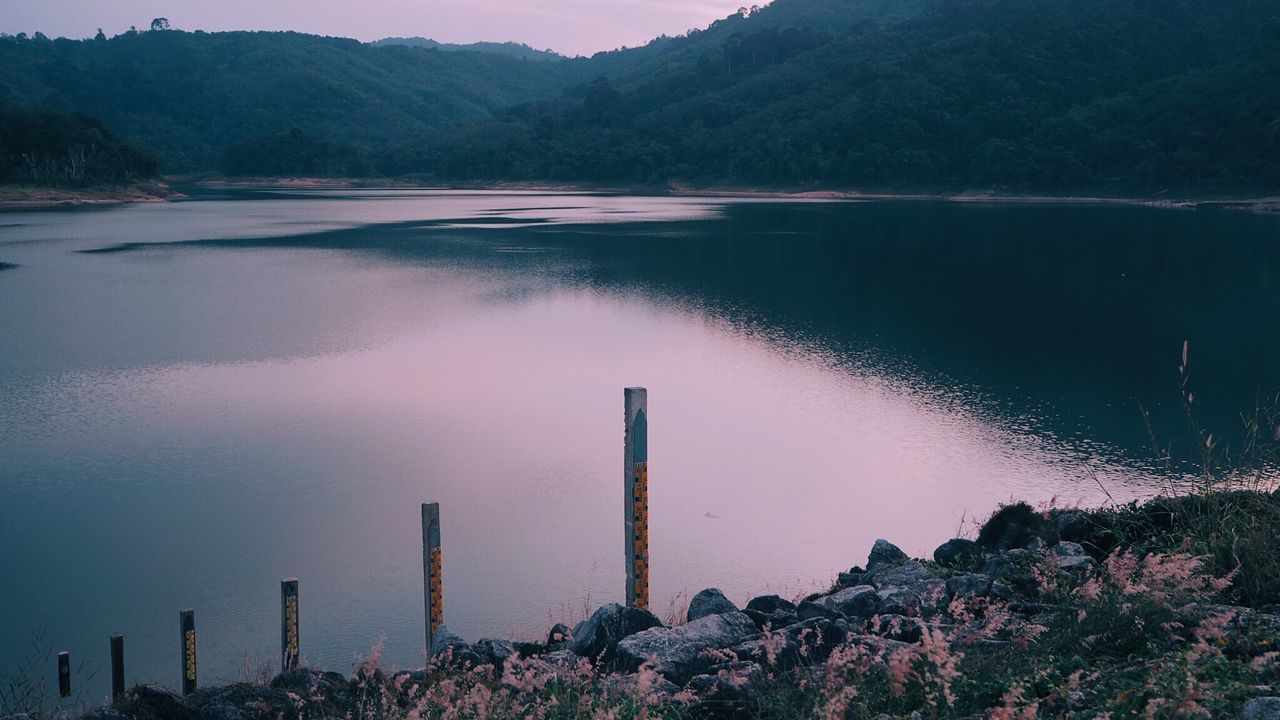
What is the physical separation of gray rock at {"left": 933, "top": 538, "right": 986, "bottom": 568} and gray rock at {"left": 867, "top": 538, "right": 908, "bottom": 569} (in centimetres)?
31

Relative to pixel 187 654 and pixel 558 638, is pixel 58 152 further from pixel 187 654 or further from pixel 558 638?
pixel 558 638

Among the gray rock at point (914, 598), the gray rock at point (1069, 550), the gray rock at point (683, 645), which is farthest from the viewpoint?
the gray rock at point (1069, 550)

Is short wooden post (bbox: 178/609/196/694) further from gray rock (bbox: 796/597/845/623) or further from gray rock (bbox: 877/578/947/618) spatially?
gray rock (bbox: 877/578/947/618)

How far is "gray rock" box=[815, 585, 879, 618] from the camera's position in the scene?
6.18 metres

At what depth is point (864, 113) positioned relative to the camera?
107 m

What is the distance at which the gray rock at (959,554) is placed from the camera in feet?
24.3

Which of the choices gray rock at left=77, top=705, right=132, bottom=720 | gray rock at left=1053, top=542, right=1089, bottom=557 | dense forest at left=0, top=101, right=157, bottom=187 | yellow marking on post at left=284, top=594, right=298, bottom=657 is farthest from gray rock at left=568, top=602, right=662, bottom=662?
dense forest at left=0, top=101, right=157, bottom=187

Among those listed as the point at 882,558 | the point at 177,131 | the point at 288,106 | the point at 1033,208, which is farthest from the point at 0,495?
the point at 288,106

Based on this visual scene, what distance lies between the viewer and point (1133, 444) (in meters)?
13.0

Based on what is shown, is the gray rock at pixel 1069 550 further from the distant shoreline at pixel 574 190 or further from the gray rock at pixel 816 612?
the distant shoreline at pixel 574 190

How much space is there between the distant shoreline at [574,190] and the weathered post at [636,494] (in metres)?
66.7

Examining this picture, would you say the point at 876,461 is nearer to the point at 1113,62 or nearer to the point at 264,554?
the point at 264,554

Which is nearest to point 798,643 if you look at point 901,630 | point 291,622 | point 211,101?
point 901,630

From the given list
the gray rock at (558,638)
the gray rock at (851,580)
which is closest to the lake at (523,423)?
the gray rock at (851,580)
